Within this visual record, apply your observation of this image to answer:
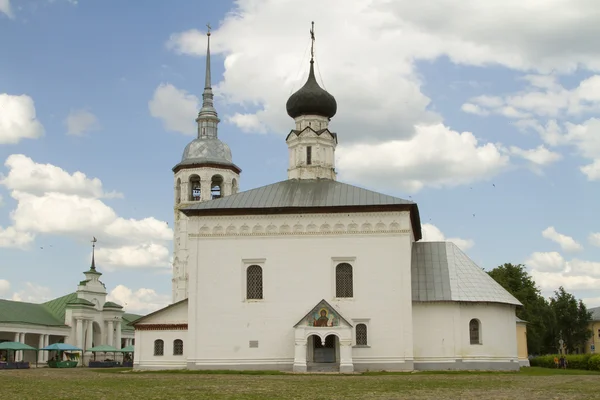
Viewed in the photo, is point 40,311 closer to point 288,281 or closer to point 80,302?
point 80,302

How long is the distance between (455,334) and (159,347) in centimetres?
1318

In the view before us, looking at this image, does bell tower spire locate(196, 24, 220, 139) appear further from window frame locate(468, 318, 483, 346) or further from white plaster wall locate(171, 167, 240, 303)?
window frame locate(468, 318, 483, 346)

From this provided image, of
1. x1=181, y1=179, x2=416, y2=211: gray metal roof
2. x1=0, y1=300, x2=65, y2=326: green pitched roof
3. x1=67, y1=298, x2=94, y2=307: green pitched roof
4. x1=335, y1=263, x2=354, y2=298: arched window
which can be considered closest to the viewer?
x1=335, y1=263, x2=354, y2=298: arched window

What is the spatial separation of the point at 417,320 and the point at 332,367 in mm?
4422

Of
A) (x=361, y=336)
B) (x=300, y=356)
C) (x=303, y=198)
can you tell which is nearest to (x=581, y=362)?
(x=361, y=336)

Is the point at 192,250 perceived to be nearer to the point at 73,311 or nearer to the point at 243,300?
the point at 243,300

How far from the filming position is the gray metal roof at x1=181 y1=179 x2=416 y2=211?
32.2 m

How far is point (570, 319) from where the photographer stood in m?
65.1

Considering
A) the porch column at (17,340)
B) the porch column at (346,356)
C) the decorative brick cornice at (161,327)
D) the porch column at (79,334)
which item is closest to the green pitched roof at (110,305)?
the porch column at (79,334)

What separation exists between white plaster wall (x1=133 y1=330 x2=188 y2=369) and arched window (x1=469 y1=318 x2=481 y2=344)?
41.1 feet

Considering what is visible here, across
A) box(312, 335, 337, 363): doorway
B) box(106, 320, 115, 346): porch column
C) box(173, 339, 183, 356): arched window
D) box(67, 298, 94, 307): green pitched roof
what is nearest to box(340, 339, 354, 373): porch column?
box(312, 335, 337, 363): doorway

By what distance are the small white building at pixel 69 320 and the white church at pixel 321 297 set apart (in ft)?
75.1

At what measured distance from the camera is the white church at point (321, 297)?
31.0 meters

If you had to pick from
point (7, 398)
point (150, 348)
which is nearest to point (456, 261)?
point (150, 348)
